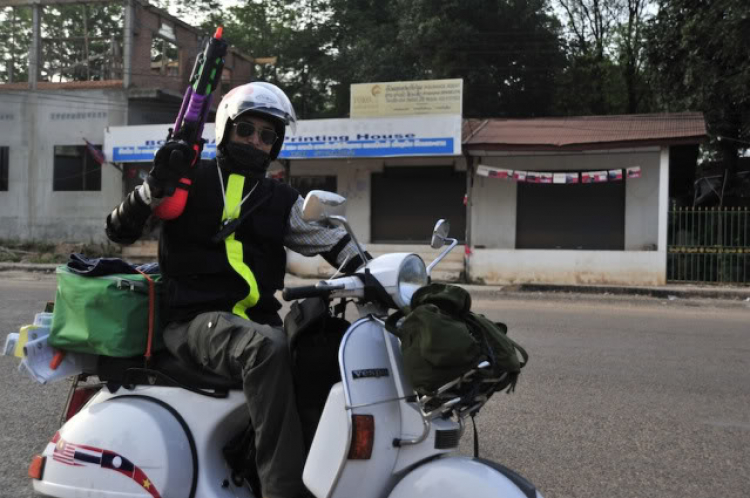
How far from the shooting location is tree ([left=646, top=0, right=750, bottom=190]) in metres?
18.1

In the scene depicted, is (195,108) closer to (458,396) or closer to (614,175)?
(458,396)

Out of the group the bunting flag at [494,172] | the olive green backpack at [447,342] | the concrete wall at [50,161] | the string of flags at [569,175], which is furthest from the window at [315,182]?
the olive green backpack at [447,342]

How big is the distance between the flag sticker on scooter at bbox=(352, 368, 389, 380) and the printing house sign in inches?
584

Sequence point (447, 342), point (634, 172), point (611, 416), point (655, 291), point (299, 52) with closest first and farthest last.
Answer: point (447, 342)
point (611, 416)
point (655, 291)
point (634, 172)
point (299, 52)

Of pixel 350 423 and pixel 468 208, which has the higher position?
pixel 468 208

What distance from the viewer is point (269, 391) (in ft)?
7.40

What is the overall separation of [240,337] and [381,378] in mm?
536

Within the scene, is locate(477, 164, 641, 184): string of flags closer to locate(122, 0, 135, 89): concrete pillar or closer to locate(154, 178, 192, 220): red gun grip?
locate(122, 0, 135, 89): concrete pillar

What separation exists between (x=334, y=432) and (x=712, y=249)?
617 inches

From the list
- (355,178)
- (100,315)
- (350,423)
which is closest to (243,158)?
(100,315)

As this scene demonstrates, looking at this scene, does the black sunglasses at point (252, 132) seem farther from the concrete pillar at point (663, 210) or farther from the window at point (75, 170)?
the window at point (75, 170)

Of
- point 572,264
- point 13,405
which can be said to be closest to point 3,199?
point 572,264

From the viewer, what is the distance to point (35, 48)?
909 inches

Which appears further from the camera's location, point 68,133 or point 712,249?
point 68,133
